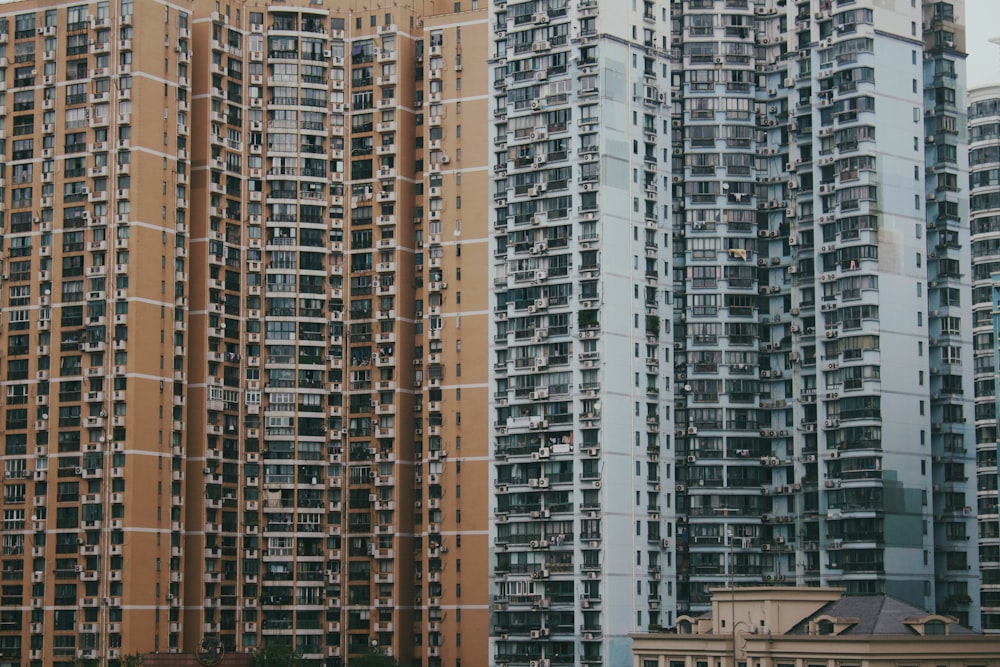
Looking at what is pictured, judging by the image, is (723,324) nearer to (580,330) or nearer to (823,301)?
(823,301)

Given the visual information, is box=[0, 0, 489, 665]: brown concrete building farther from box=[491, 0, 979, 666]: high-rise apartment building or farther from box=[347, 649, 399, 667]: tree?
box=[491, 0, 979, 666]: high-rise apartment building

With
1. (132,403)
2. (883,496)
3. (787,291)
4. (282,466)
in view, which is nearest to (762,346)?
(787,291)

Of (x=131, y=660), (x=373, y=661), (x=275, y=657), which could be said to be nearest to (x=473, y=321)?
(x=373, y=661)

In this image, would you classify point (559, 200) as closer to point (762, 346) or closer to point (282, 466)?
point (762, 346)

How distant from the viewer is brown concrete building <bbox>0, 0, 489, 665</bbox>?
147375 mm

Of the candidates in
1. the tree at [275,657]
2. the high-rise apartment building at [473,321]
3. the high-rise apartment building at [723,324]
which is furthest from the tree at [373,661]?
the high-rise apartment building at [723,324]

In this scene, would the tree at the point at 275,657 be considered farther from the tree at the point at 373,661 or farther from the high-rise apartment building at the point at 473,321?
the tree at the point at 373,661

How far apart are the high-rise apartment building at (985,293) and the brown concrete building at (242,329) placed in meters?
49.4

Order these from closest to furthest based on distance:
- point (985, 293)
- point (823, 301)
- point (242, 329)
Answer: point (823, 301) → point (242, 329) → point (985, 293)

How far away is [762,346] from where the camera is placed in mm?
153250

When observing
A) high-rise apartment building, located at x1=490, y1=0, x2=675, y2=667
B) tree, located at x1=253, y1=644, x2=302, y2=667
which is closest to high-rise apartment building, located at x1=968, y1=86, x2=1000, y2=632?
high-rise apartment building, located at x1=490, y1=0, x2=675, y2=667

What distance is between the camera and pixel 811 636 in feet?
405

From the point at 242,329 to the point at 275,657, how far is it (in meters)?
26.1

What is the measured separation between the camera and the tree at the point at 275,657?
484 ft
